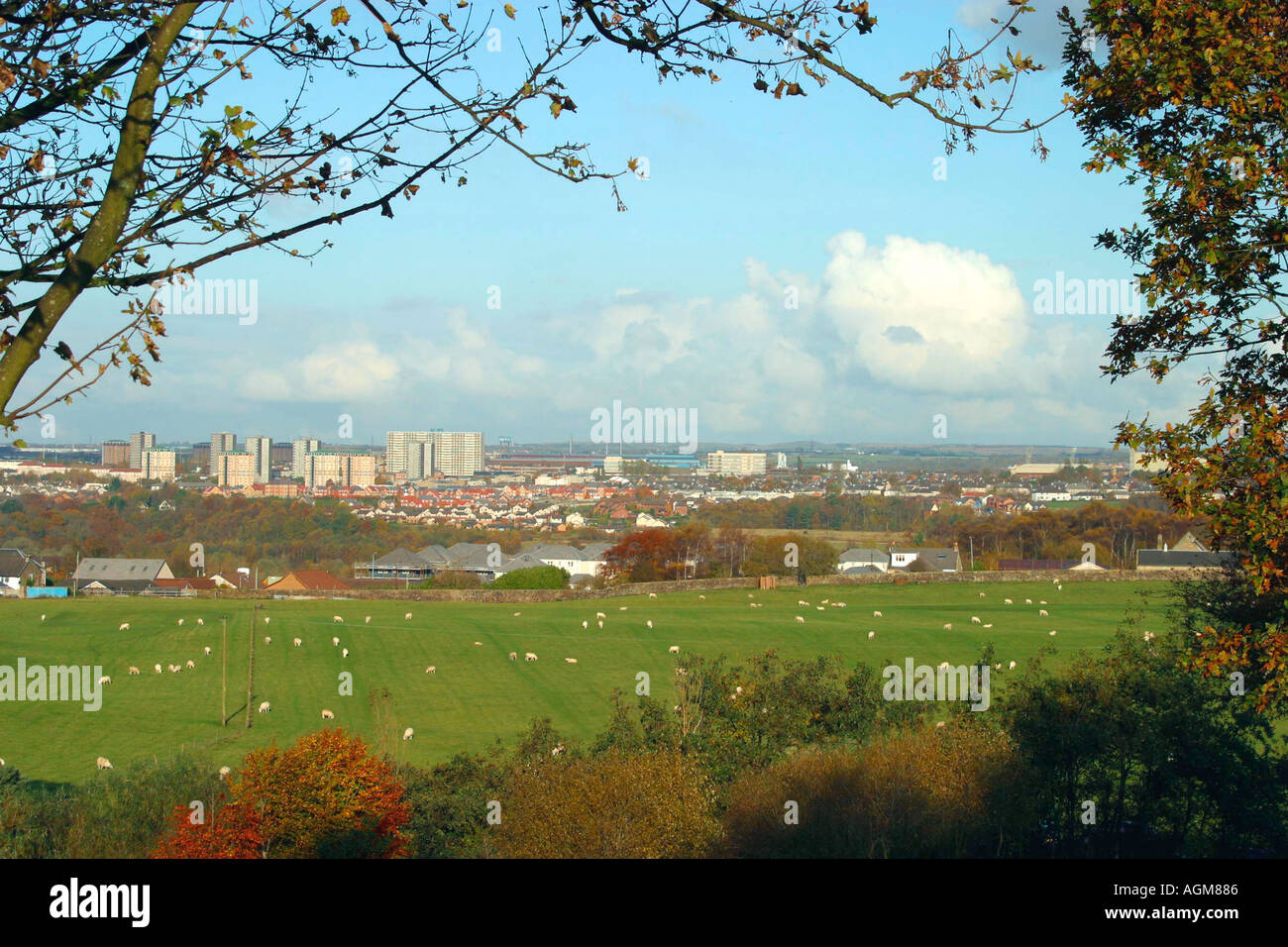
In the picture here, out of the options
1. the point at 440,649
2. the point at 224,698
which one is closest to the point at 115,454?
the point at 440,649

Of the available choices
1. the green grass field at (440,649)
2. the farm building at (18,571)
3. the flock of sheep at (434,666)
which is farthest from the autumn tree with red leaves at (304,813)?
the farm building at (18,571)

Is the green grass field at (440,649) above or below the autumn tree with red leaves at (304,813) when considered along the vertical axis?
below

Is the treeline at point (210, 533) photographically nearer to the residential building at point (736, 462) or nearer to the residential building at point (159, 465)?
the residential building at point (159, 465)

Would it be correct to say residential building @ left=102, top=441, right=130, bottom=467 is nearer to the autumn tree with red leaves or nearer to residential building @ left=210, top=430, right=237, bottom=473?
residential building @ left=210, top=430, right=237, bottom=473

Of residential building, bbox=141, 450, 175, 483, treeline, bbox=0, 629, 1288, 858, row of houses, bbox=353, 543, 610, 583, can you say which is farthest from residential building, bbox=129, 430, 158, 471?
treeline, bbox=0, 629, 1288, 858

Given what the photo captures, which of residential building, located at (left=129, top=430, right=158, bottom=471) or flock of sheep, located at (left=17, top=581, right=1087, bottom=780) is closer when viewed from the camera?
flock of sheep, located at (left=17, top=581, right=1087, bottom=780)

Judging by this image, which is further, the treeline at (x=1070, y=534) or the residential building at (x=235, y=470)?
the residential building at (x=235, y=470)

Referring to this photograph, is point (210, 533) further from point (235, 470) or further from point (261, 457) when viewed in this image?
point (261, 457)
